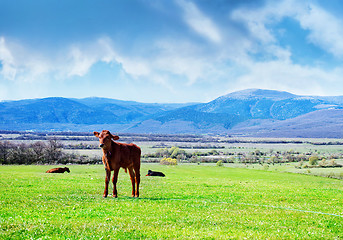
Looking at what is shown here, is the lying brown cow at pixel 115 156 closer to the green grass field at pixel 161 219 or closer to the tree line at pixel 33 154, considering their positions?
the green grass field at pixel 161 219

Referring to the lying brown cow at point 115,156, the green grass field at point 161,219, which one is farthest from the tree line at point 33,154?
the lying brown cow at point 115,156

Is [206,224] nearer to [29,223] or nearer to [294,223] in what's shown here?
[294,223]

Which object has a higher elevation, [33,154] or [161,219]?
[161,219]

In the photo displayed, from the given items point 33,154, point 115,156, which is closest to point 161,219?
point 115,156

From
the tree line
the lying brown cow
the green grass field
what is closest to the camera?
the green grass field

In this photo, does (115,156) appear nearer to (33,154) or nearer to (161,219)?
(161,219)

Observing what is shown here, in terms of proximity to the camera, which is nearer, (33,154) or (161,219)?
(161,219)

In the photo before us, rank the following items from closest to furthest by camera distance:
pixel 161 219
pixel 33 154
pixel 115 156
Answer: pixel 161 219 → pixel 115 156 → pixel 33 154

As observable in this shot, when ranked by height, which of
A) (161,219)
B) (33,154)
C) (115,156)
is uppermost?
(115,156)

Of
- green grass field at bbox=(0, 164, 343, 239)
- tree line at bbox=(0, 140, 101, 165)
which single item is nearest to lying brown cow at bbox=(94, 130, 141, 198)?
green grass field at bbox=(0, 164, 343, 239)

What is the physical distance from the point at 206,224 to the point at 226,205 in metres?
4.44

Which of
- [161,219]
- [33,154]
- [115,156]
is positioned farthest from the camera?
[33,154]

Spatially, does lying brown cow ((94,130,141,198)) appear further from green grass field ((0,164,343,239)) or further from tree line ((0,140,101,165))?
tree line ((0,140,101,165))

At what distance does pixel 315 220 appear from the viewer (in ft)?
38.6
